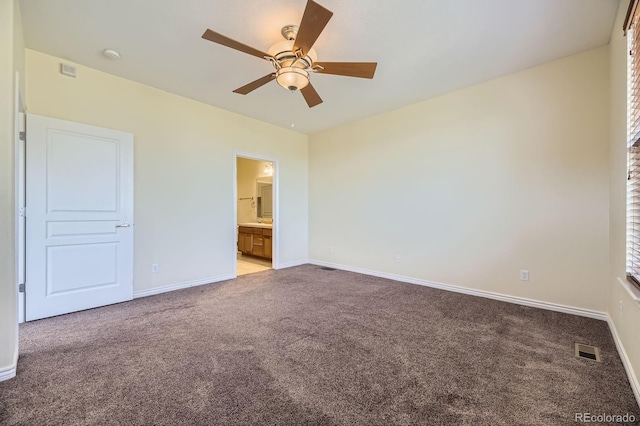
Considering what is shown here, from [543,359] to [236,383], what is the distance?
221 cm

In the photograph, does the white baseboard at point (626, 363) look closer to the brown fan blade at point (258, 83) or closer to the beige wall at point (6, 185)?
the brown fan blade at point (258, 83)

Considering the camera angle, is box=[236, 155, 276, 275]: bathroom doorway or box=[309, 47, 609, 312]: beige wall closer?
box=[309, 47, 609, 312]: beige wall

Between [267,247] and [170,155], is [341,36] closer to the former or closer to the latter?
[170,155]

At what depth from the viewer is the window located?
1.82 meters

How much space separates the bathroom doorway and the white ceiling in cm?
307

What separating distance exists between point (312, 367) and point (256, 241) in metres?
4.71

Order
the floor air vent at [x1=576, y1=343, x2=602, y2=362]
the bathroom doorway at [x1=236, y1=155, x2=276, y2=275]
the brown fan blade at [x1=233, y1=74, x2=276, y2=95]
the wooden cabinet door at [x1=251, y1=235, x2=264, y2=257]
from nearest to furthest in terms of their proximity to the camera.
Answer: the floor air vent at [x1=576, y1=343, x2=602, y2=362] < the brown fan blade at [x1=233, y1=74, x2=276, y2=95] < the bathroom doorway at [x1=236, y1=155, x2=276, y2=275] < the wooden cabinet door at [x1=251, y1=235, x2=264, y2=257]

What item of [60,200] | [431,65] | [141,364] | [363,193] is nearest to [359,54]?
[431,65]

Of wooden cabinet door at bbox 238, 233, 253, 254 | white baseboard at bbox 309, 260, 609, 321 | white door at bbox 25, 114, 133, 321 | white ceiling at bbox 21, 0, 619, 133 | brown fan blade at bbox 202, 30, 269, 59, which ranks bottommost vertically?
white baseboard at bbox 309, 260, 609, 321

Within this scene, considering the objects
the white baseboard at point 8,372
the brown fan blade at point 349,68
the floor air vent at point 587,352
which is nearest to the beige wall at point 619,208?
the floor air vent at point 587,352

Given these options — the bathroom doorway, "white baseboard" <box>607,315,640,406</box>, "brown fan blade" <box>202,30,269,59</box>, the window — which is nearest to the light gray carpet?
"white baseboard" <box>607,315,640,406</box>

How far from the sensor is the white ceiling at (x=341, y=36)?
7.29 ft

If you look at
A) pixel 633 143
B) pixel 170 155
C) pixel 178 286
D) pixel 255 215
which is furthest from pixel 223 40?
pixel 255 215

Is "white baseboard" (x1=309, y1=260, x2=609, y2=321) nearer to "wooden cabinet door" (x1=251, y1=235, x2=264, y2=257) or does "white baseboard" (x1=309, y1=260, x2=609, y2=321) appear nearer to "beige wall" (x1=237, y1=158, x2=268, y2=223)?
"wooden cabinet door" (x1=251, y1=235, x2=264, y2=257)
